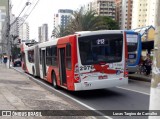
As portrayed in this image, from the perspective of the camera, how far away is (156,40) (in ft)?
14.4

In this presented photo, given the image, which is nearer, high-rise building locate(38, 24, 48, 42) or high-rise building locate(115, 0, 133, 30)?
high-rise building locate(38, 24, 48, 42)

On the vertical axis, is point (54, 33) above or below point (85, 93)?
above

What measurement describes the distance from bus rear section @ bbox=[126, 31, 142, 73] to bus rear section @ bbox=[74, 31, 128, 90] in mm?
Answer: 5661

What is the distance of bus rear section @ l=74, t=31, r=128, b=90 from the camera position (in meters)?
10.4

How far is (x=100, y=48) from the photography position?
10.7 meters

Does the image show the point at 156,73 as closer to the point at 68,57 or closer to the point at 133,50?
the point at 68,57

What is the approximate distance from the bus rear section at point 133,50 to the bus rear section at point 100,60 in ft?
18.6

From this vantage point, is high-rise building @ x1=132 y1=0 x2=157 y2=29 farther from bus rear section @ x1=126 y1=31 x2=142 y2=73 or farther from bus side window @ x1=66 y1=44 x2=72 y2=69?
bus side window @ x1=66 y1=44 x2=72 y2=69

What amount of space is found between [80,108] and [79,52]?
8.41ft

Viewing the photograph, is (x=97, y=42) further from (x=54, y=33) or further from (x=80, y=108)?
(x=54, y=33)

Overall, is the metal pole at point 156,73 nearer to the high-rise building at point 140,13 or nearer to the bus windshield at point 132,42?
the bus windshield at point 132,42

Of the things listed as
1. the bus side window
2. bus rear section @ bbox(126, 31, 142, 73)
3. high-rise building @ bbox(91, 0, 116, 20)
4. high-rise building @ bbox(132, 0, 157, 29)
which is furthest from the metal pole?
high-rise building @ bbox(132, 0, 157, 29)

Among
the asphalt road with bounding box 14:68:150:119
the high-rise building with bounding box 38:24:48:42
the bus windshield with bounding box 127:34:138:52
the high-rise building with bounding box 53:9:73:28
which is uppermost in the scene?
the high-rise building with bounding box 53:9:73:28

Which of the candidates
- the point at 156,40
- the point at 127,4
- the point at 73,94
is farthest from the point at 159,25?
the point at 127,4
